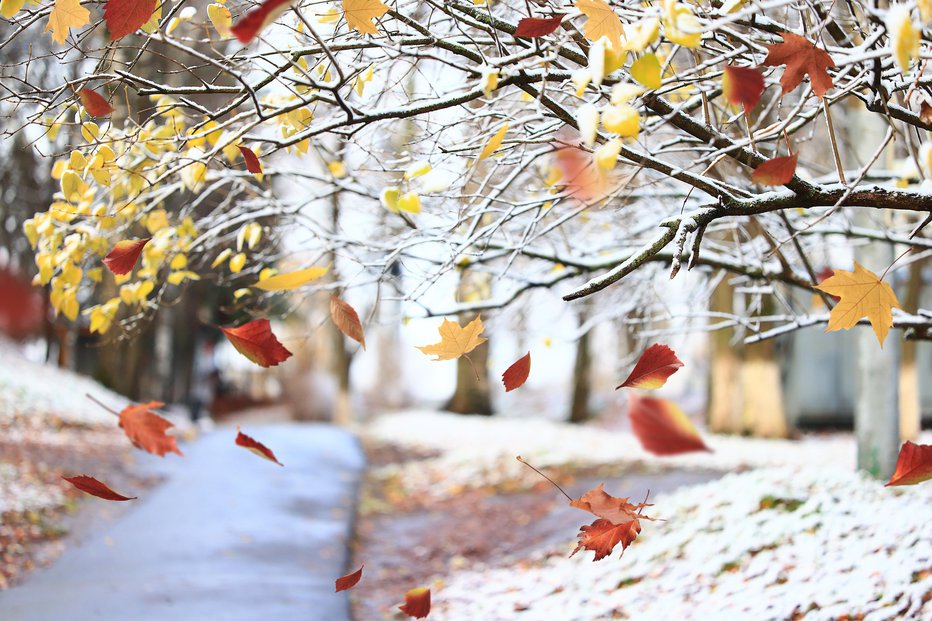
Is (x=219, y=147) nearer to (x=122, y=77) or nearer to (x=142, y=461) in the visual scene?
(x=122, y=77)

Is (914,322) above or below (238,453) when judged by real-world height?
above

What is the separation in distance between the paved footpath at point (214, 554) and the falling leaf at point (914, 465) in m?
3.38

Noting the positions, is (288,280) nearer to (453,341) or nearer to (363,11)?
(453,341)

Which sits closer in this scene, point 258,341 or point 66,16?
point 66,16

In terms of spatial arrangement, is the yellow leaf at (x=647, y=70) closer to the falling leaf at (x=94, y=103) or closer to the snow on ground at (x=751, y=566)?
the falling leaf at (x=94, y=103)

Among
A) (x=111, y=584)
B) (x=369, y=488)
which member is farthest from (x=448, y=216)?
(x=369, y=488)

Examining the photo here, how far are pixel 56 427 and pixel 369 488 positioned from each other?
4.23 metres

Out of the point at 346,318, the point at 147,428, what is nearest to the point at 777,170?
the point at 346,318

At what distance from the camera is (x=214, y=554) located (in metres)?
5.74

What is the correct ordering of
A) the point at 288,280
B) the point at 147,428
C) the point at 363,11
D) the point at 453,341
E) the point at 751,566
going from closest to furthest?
the point at 363,11
the point at 453,341
the point at 288,280
the point at 147,428
the point at 751,566

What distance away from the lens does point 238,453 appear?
31.9 feet

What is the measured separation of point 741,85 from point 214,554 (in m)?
5.19

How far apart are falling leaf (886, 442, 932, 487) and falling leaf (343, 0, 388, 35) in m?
1.86

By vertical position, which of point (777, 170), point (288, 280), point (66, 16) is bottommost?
point (288, 280)
